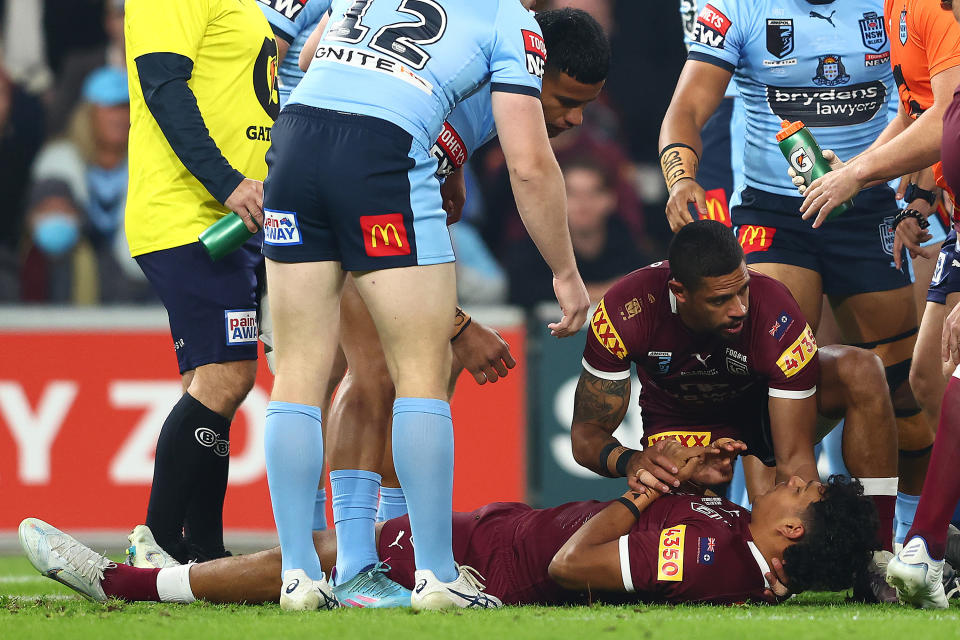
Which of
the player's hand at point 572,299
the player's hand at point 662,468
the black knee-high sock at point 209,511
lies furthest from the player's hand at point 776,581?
the black knee-high sock at point 209,511

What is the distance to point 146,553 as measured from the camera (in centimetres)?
434

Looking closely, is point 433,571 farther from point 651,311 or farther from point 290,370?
point 651,311

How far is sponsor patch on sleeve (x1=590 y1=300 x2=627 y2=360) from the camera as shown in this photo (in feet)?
14.9

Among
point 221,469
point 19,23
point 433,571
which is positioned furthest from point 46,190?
point 433,571

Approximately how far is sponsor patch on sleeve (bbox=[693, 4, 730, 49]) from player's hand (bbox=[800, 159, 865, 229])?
3.40 ft

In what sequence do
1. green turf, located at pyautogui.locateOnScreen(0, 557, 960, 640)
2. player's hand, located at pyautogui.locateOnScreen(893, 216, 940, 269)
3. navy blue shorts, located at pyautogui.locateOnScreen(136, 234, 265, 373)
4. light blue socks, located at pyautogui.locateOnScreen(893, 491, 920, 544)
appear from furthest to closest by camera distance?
player's hand, located at pyautogui.locateOnScreen(893, 216, 940, 269)
light blue socks, located at pyautogui.locateOnScreen(893, 491, 920, 544)
navy blue shorts, located at pyautogui.locateOnScreen(136, 234, 265, 373)
green turf, located at pyautogui.locateOnScreen(0, 557, 960, 640)

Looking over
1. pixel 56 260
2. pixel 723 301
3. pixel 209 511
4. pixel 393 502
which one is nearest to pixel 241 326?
pixel 209 511

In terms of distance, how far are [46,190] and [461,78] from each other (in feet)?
17.6

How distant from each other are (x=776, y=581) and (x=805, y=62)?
2261 millimetres

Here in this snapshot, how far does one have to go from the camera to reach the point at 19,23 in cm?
879

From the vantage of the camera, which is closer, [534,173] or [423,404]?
[423,404]

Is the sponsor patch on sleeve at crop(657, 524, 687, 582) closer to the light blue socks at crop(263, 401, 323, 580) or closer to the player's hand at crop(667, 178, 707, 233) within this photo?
the light blue socks at crop(263, 401, 323, 580)

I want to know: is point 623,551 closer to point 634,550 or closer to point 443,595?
point 634,550

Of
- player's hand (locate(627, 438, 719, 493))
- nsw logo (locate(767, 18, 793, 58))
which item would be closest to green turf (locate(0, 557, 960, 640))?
player's hand (locate(627, 438, 719, 493))
